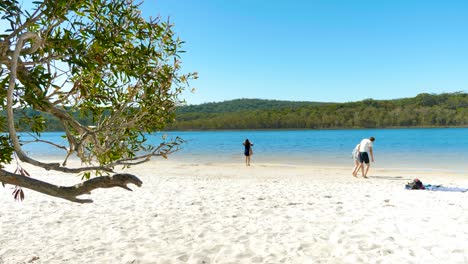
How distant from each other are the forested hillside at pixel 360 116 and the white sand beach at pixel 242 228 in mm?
117278

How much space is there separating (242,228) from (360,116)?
140 m

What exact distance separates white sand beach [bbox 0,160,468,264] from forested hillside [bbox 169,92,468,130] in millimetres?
117278

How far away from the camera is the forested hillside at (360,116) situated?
434 feet

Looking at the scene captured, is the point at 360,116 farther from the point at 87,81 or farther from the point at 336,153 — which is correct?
the point at 87,81

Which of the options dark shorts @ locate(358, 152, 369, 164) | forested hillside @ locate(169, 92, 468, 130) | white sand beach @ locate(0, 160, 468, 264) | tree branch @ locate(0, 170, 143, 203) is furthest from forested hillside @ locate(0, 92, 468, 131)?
tree branch @ locate(0, 170, 143, 203)

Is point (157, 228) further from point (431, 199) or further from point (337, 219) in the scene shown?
point (431, 199)

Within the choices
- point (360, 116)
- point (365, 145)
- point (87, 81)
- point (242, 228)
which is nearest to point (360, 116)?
point (360, 116)

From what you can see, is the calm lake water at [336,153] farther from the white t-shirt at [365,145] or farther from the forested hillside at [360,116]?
the forested hillside at [360,116]

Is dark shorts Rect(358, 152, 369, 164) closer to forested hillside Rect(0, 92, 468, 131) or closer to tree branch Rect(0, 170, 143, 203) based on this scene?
tree branch Rect(0, 170, 143, 203)

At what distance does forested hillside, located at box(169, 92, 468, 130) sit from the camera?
13238 centimetres

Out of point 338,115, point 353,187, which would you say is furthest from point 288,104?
point 353,187

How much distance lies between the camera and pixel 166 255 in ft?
19.1

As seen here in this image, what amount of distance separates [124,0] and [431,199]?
8933 millimetres

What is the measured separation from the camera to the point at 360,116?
138500 mm
